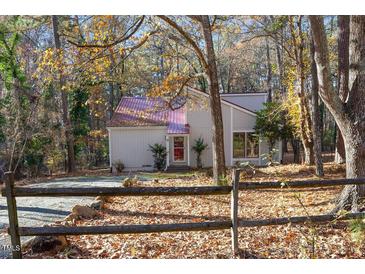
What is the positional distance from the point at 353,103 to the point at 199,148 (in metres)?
13.5

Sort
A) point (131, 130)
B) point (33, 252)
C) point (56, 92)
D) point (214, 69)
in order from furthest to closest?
point (56, 92) < point (131, 130) < point (214, 69) < point (33, 252)

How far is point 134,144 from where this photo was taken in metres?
18.7

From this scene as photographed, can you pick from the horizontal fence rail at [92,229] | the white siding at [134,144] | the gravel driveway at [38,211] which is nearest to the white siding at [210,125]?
the white siding at [134,144]

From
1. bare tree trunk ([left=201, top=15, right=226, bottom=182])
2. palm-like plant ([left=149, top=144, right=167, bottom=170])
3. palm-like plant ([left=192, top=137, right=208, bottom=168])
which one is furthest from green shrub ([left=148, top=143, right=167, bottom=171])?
bare tree trunk ([left=201, top=15, right=226, bottom=182])

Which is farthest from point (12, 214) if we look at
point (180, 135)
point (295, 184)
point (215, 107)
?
point (180, 135)

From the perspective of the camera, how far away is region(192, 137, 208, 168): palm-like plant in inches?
730

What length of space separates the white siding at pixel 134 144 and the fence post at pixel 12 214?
1491 centimetres

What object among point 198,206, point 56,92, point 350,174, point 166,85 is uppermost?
point 56,92

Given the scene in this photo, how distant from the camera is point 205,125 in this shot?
62.7ft

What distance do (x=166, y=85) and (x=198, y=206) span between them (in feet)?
16.7

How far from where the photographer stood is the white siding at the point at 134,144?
1867 centimetres

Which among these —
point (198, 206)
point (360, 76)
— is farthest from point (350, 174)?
point (198, 206)

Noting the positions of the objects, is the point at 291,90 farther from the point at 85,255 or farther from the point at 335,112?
the point at 85,255

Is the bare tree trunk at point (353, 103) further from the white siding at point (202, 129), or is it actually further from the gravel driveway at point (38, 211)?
the white siding at point (202, 129)
